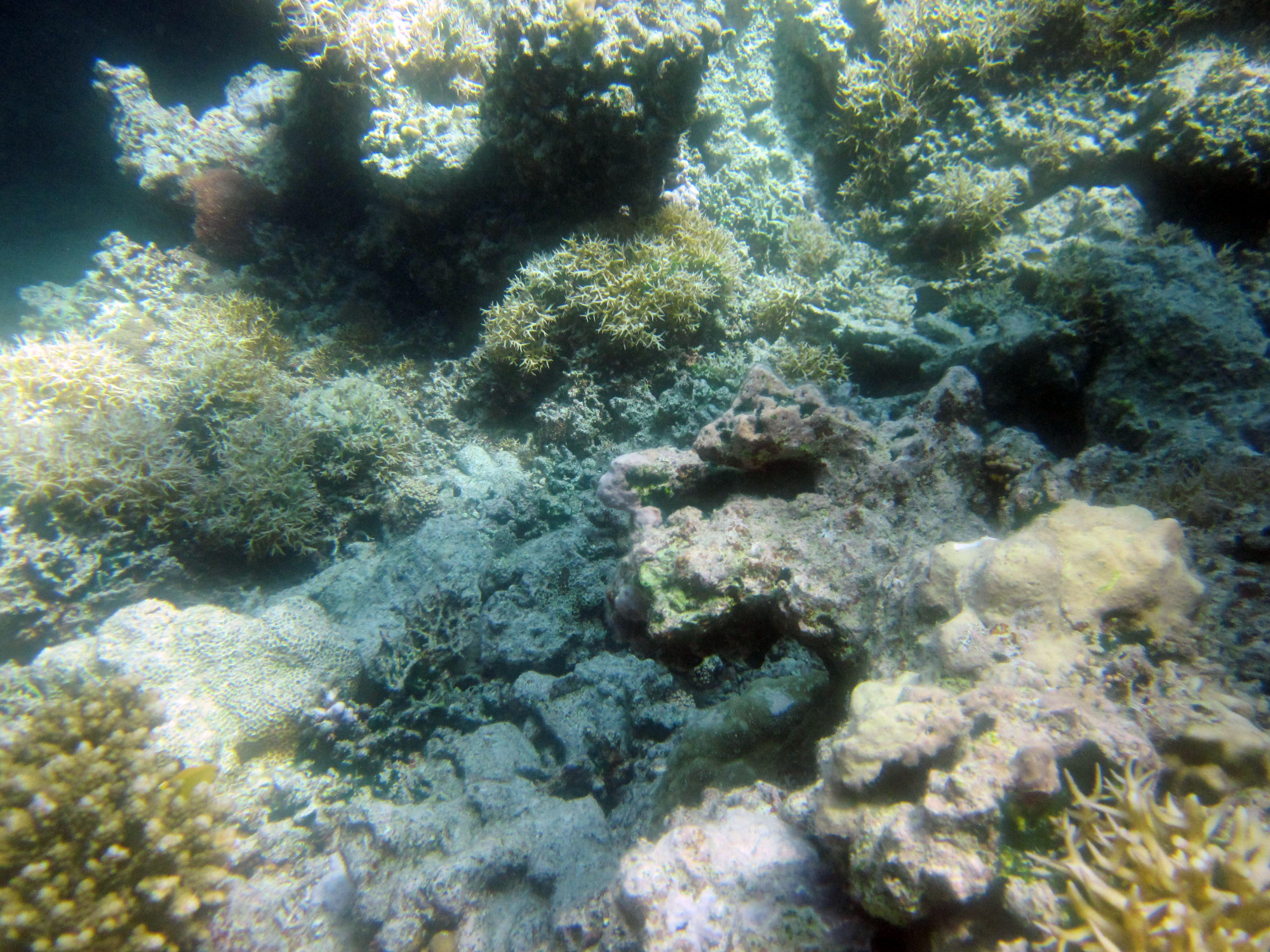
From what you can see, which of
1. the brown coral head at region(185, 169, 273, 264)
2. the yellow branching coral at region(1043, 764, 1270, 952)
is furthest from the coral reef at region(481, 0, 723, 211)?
the yellow branching coral at region(1043, 764, 1270, 952)

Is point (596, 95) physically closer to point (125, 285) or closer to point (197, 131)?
point (125, 285)

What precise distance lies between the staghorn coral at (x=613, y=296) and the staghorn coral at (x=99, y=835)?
3500mm

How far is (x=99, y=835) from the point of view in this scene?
244cm

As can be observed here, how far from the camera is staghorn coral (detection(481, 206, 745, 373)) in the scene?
14.9ft

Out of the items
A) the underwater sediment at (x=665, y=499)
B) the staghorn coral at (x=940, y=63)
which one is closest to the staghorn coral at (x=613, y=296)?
the underwater sediment at (x=665, y=499)

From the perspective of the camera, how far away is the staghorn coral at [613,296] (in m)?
4.53

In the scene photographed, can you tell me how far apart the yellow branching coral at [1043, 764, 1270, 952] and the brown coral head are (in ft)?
28.6

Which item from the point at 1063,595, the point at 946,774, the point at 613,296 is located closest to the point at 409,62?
the point at 613,296

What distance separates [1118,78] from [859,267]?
336 centimetres

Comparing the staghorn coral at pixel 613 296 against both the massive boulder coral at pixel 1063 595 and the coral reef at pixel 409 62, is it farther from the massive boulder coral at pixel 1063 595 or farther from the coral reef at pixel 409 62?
the massive boulder coral at pixel 1063 595

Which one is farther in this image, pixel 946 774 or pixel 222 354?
pixel 222 354

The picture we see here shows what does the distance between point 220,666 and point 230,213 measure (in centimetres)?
597

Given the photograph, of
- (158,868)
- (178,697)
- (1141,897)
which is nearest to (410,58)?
(178,697)

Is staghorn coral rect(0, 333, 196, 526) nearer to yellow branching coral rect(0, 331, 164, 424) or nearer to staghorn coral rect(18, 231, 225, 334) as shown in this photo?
yellow branching coral rect(0, 331, 164, 424)
